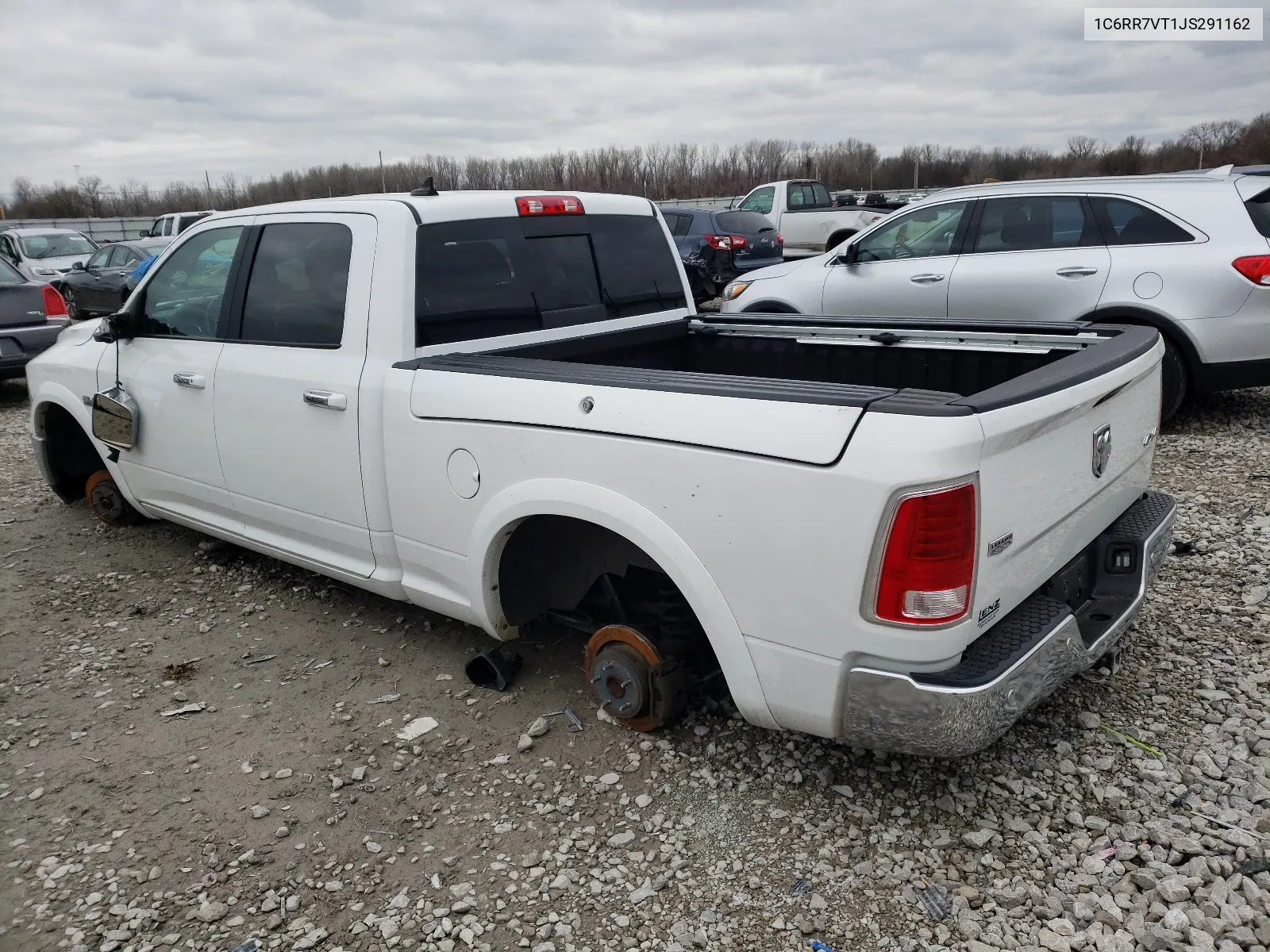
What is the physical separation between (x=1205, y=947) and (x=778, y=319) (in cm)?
284

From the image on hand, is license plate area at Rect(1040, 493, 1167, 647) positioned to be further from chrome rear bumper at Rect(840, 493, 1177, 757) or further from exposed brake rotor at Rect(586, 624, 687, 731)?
exposed brake rotor at Rect(586, 624, 687, 731)

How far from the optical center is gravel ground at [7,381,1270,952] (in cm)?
246

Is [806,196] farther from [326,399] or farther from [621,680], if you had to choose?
[621,680]

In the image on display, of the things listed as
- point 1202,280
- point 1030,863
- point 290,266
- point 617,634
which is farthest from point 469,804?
point 1202,280

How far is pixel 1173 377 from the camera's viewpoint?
647cm

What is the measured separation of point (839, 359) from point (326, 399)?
2.15 meters

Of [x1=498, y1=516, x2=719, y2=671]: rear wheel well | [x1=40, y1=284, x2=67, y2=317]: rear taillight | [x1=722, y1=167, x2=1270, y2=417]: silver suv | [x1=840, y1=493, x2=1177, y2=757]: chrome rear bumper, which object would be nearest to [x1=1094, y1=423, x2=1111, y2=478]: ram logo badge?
[x1=840, y1=493, x2=1177, y2=757]: chrome rear bumper

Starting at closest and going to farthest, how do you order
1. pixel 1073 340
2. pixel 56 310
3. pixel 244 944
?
pixel 244 944 → pixel 1073 340 → pixel 56 310

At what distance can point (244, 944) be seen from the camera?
97.0 inches

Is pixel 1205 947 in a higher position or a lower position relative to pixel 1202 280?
lower

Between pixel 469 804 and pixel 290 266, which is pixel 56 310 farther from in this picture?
pixel 469 804

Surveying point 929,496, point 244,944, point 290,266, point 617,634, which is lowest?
point 244,944

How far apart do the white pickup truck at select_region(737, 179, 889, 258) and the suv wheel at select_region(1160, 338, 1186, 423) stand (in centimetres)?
1040

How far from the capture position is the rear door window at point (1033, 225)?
6.80 meters
